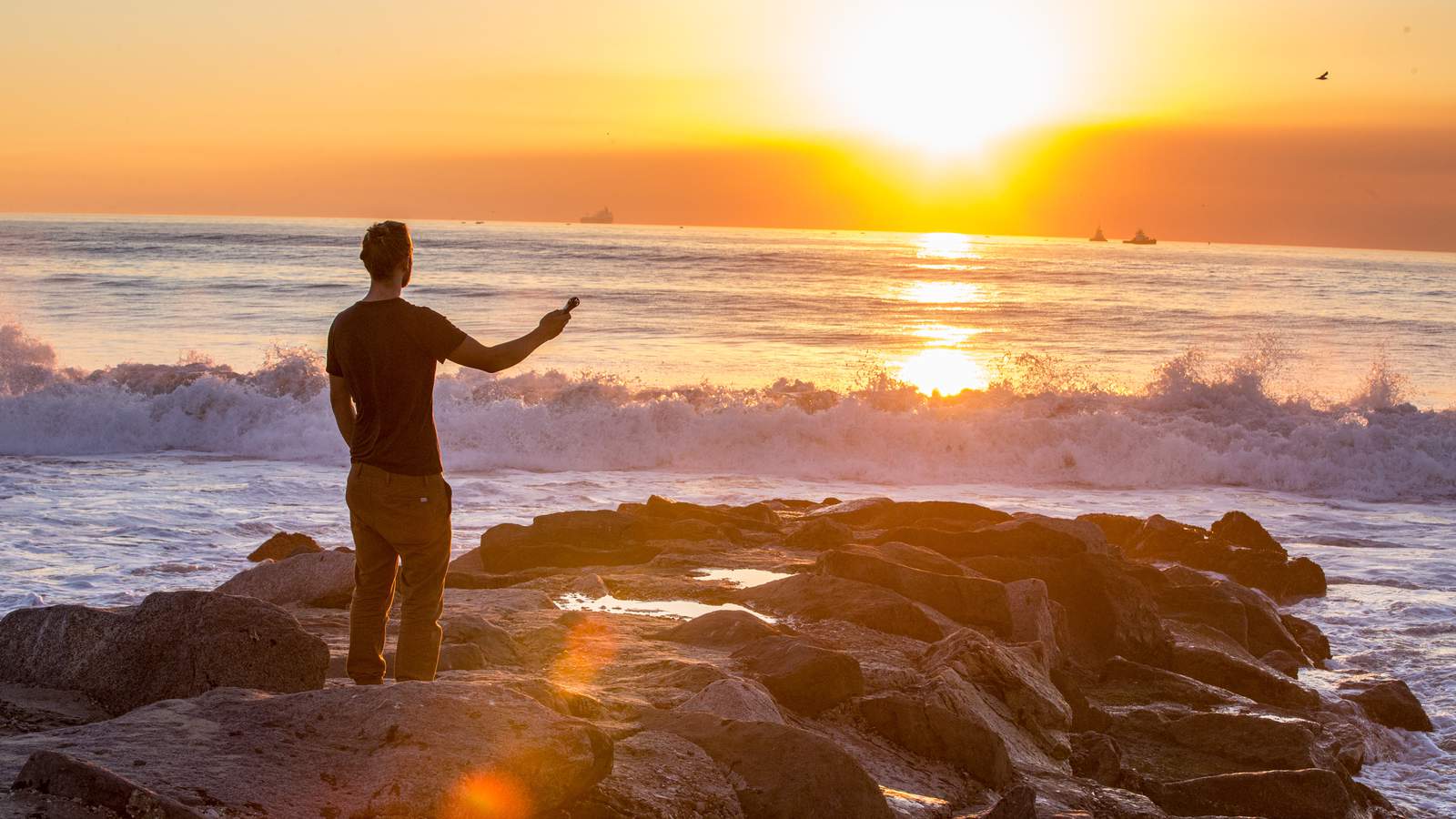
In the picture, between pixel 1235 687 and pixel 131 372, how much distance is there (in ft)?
68.7

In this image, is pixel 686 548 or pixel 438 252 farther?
pixel 438 252

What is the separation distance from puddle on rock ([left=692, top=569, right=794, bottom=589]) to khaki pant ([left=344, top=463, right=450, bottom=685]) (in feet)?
12.7

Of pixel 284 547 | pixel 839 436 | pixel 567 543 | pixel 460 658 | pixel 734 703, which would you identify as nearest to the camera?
pixel 734 703

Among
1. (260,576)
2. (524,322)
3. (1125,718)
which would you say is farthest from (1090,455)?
(524,322)

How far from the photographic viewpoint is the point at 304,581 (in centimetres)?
740

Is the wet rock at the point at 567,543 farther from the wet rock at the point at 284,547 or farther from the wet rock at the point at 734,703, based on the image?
the wet rock at the point at 734,703

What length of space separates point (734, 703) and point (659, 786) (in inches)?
31.9

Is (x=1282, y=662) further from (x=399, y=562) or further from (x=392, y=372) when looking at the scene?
(x=392, y=372)

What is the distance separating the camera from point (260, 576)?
7.59 meters

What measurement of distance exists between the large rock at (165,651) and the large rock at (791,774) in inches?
58.9

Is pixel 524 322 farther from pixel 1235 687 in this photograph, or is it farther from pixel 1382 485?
pixel 1235 687

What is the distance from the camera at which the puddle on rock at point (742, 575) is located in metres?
8.40

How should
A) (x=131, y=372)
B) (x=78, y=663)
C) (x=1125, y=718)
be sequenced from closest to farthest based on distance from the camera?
(x=78, y=663), (x=1125, y=718), (x=131, y=372)

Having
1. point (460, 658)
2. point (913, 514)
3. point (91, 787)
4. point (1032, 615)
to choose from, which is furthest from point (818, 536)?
point (91, 787)
